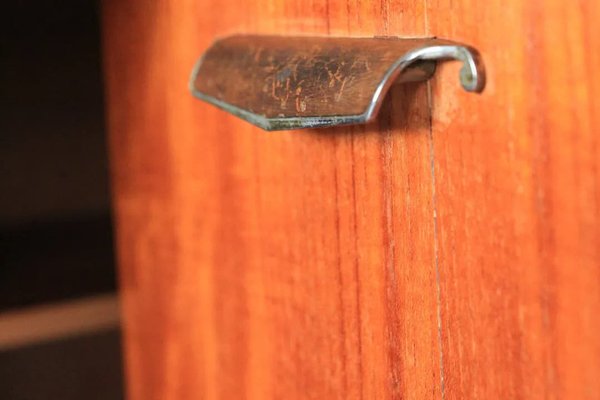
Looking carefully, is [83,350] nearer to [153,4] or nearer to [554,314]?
[153,4]

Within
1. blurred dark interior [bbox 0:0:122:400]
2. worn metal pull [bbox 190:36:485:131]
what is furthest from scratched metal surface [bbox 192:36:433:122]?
blurred dark interior [bbox 0:0:122:400]

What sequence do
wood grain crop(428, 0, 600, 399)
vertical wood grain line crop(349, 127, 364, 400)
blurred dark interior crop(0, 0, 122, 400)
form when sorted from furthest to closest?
blurred dark interior crop(0, 0, 122, 400), vertical wood grain line crop(349, 127, 364, 400), wood grain crop(428, 0, 600, 399)

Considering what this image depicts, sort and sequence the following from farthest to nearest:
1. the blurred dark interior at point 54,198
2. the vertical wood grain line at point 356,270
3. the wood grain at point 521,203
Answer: the blurred dark interior at point 54,198 < the vertical wood grain line at point 356,270 < the wood grain at point 521,203

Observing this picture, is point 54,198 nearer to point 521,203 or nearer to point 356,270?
point 356,270

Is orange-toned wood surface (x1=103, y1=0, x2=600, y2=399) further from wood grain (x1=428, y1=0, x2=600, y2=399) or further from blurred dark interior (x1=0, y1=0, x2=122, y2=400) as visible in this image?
blurred dark interior (x1=0, y1=0, x2=122, y2=400)

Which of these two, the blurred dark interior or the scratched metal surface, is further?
the blurred dark interior

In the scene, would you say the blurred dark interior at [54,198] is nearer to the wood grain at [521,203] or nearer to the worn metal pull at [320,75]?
the worn metal pull at [320,75]

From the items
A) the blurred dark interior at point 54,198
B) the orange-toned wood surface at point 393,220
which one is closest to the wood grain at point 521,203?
the orange-toned wood surface at point 393,220
